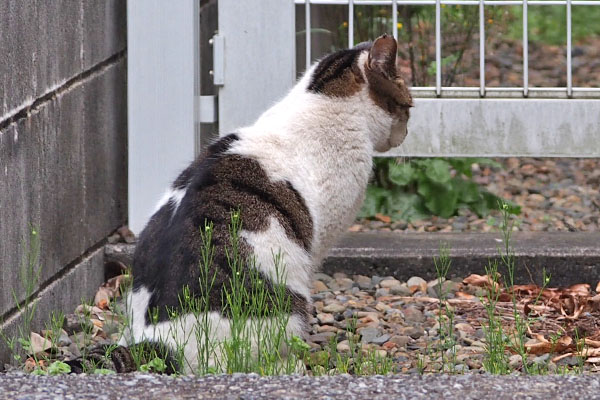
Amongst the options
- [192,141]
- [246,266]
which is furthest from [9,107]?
[192,141]

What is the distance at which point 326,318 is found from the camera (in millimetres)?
4254

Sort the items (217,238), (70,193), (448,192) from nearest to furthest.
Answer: (217,238), (70,193), (448,192)

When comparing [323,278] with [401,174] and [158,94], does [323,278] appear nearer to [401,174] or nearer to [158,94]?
[158,94]

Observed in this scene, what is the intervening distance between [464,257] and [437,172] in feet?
3.86

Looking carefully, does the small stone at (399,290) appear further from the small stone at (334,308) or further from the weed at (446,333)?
the small stone at (334,308)

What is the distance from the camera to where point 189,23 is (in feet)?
15.7

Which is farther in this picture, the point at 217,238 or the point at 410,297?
the point at 410,297

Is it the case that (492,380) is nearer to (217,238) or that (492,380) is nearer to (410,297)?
(217,238)

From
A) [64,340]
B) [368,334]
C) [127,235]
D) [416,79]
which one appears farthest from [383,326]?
[416,79]

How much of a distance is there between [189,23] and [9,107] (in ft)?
4.53

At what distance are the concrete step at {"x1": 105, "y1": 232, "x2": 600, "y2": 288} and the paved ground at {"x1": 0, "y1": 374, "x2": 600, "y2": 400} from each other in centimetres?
200

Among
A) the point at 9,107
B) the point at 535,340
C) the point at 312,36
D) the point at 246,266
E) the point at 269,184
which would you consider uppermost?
the point at 312,36

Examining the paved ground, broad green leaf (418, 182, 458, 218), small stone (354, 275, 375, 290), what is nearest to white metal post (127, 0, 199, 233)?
small stone (354, 275, 375, 290)

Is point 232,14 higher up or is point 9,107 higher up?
point 232,14
